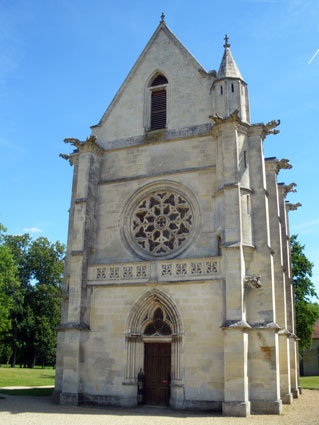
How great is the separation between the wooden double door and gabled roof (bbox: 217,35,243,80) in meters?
11.2

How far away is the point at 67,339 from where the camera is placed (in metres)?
15.6

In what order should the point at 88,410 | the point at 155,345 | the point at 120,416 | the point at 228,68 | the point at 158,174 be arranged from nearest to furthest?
the point at 120,416 → the point at 88,410 → the point at 155,345 → the point at 158,174 → the point at 228,68

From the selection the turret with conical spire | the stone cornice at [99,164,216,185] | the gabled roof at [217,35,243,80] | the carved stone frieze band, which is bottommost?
the carved stone frieze band

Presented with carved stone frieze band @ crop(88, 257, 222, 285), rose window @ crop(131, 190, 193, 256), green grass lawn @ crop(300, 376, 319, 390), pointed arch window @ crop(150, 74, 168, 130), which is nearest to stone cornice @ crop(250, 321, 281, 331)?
carved stone frieze band @ crop(88, 257, 222, 285)

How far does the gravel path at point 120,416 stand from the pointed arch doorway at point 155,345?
932mm

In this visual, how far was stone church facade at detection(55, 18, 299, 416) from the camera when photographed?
1396 cm

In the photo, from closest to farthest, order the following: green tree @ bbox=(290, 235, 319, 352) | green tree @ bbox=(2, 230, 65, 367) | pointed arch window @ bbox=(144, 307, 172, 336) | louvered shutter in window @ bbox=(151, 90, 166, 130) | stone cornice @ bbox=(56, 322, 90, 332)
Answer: pointed arch window @ bbox=(144, 307, 172, 336), stone cornice @ bbox=(56, 322, 90, 332), louvered shutter in window @ bbox=(151, 90, 166, 130), green tree @ bbox=(290, 235, 319, 352), green tree @ bbox=(2, 230, 65, 367)

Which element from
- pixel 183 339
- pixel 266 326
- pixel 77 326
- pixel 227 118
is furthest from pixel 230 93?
pixel 77 326

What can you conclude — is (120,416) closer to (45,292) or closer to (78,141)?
(78,141)

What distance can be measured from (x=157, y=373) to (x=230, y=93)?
37.2 feet

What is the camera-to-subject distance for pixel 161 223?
17.0 meters

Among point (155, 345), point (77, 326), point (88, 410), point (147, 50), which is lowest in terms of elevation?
point (88, 410)

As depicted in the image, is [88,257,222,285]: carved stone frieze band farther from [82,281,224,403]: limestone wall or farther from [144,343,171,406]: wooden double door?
[144,343,171,406]: wooden double door

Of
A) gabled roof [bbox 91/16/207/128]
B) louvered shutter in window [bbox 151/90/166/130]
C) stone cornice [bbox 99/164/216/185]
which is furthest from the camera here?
gabled roof [bbox 91/16/207/128]
